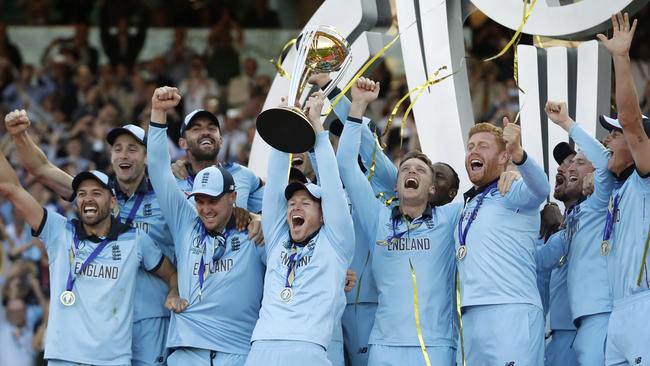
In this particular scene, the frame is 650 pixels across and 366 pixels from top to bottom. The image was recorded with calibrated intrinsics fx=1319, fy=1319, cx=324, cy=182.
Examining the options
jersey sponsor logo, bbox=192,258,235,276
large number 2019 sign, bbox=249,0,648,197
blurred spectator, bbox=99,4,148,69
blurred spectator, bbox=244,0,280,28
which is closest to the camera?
jersey sponsor logo, bbox=192,258,235,276

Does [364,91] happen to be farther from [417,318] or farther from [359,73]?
[417,318]

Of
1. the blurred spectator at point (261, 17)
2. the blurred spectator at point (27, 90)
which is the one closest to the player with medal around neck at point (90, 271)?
the blurred spectator at point (27, 90)

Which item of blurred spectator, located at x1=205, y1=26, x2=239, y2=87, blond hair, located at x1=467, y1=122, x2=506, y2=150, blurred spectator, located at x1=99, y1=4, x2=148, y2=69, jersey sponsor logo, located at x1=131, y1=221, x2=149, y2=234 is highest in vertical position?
blurred spectator, located at x1=99, y1=4, x2=148, y2=69

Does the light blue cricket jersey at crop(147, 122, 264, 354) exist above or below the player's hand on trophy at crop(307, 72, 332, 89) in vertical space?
below

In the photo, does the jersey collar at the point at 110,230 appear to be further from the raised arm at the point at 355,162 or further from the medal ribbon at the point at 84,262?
the raised arm at the point at 355,162

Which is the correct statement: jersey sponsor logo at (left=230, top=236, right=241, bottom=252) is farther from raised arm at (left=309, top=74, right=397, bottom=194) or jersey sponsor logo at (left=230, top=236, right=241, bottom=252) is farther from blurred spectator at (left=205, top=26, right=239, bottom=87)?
blurred spectator at (left=205, top=26, right=239, bottom=87)

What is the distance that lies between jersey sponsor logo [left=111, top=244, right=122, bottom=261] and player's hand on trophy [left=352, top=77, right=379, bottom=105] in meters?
1.81

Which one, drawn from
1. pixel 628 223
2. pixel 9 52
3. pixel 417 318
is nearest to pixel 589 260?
pixel 628 223

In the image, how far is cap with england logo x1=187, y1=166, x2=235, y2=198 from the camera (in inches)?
336

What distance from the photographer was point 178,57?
16938 millimetres

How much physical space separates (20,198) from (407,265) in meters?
2.55

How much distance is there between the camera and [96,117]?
15805 millimetres

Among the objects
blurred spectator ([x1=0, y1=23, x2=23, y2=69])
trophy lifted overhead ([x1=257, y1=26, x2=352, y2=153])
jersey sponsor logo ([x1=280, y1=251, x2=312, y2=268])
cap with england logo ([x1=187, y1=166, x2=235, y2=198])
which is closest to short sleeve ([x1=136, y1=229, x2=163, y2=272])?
cap with england logo ([x1=187, y1=166, x2=235, y2=198])

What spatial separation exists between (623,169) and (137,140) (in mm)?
3274
